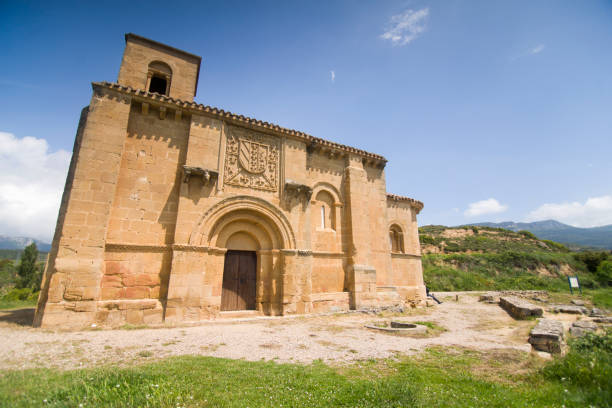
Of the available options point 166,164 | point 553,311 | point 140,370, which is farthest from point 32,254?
point 553,311

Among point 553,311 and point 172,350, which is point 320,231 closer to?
point 172,350

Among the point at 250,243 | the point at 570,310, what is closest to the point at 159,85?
the point at 250,243

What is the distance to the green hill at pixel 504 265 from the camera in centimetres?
2512

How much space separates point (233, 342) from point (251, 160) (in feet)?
21.8

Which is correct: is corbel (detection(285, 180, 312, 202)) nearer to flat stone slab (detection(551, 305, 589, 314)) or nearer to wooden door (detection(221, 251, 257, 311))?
wooden door (detection(221, 251, 257, 311))

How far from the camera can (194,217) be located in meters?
9.05

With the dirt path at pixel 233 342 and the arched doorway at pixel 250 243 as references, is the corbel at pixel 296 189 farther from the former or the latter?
the dirt path at pixel 233 342

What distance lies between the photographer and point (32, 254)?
28594mm

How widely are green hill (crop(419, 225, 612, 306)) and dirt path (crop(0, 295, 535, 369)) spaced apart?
1810 cm

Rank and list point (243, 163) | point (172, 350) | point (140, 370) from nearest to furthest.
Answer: point (140, 370) → point (172, 350) → point (243, 163)

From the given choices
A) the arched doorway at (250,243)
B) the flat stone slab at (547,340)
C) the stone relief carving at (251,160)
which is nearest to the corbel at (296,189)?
the stone relief carving at (251,160)

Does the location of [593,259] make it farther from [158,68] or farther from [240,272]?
[158,68]

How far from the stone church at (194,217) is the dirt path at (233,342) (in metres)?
1.24

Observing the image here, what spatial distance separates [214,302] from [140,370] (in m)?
5.28
